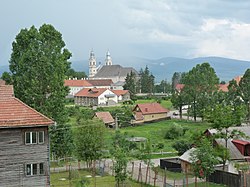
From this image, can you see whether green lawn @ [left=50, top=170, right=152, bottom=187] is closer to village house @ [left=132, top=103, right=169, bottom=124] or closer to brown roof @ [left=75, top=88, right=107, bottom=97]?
village house @ [left=132, top=103, right=169, bottom=124]

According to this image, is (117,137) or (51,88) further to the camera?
(117,137)

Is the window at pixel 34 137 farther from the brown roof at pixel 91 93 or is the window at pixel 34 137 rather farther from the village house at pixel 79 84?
the village house at pixel 79 84

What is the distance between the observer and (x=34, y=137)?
26.5 m

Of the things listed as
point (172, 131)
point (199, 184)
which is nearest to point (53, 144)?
point (199, 184)

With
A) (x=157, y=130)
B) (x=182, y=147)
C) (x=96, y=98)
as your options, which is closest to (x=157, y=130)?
(x=157, y=130)

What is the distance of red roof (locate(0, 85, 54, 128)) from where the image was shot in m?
25.5

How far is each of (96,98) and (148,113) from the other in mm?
37561

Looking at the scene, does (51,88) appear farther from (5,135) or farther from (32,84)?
(5,135)

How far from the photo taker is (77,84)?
151 m

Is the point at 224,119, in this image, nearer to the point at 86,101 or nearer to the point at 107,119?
the point at 107,119

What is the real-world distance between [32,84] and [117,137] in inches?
535

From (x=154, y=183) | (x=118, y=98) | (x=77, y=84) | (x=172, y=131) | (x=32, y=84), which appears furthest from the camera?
(x=77, y=84)

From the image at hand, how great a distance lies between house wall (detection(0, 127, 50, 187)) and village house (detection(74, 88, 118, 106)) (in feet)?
284

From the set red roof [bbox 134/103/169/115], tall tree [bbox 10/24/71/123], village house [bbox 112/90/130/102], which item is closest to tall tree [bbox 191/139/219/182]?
tall tree [bbox 10/24/71/123]
